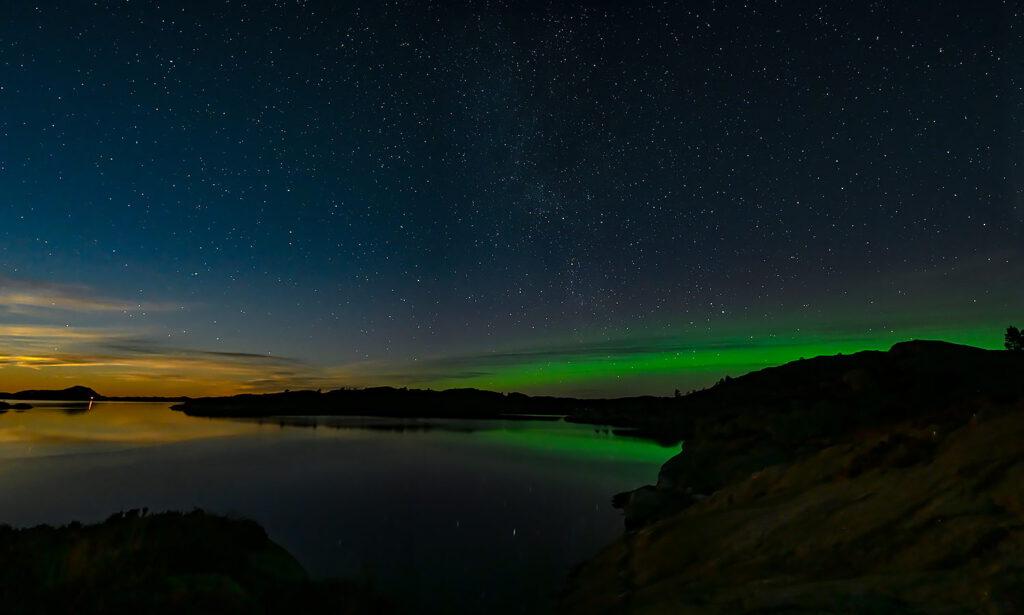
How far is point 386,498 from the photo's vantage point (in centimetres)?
3862

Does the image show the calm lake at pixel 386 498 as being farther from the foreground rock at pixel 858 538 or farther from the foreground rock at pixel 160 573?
the foreground rock at pixel 160 573

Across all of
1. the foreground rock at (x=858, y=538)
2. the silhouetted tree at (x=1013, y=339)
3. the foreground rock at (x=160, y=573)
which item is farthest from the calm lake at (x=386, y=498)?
the silhouetted tree at (x=1013, y=339)

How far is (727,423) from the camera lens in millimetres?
41125

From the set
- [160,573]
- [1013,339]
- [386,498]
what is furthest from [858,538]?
[1013,339]

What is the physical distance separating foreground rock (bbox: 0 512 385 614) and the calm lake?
4.66 m

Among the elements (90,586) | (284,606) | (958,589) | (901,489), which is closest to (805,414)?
(901,489)

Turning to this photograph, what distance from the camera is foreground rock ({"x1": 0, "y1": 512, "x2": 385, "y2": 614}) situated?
10492mm

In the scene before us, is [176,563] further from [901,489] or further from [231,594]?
[901,489]

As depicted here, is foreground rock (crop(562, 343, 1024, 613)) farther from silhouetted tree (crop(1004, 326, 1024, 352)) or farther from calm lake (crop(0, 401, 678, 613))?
silhouetted tree (crop(1004, 326, 1024, 352))

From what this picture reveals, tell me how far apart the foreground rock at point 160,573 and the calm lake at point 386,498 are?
15.3ft

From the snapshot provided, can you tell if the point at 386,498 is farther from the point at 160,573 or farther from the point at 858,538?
the point at 858,538

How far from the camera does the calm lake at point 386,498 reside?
21.8 meters

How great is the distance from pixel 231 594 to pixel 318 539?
16.8m

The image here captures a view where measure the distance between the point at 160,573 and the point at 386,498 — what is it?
89.5 feet
